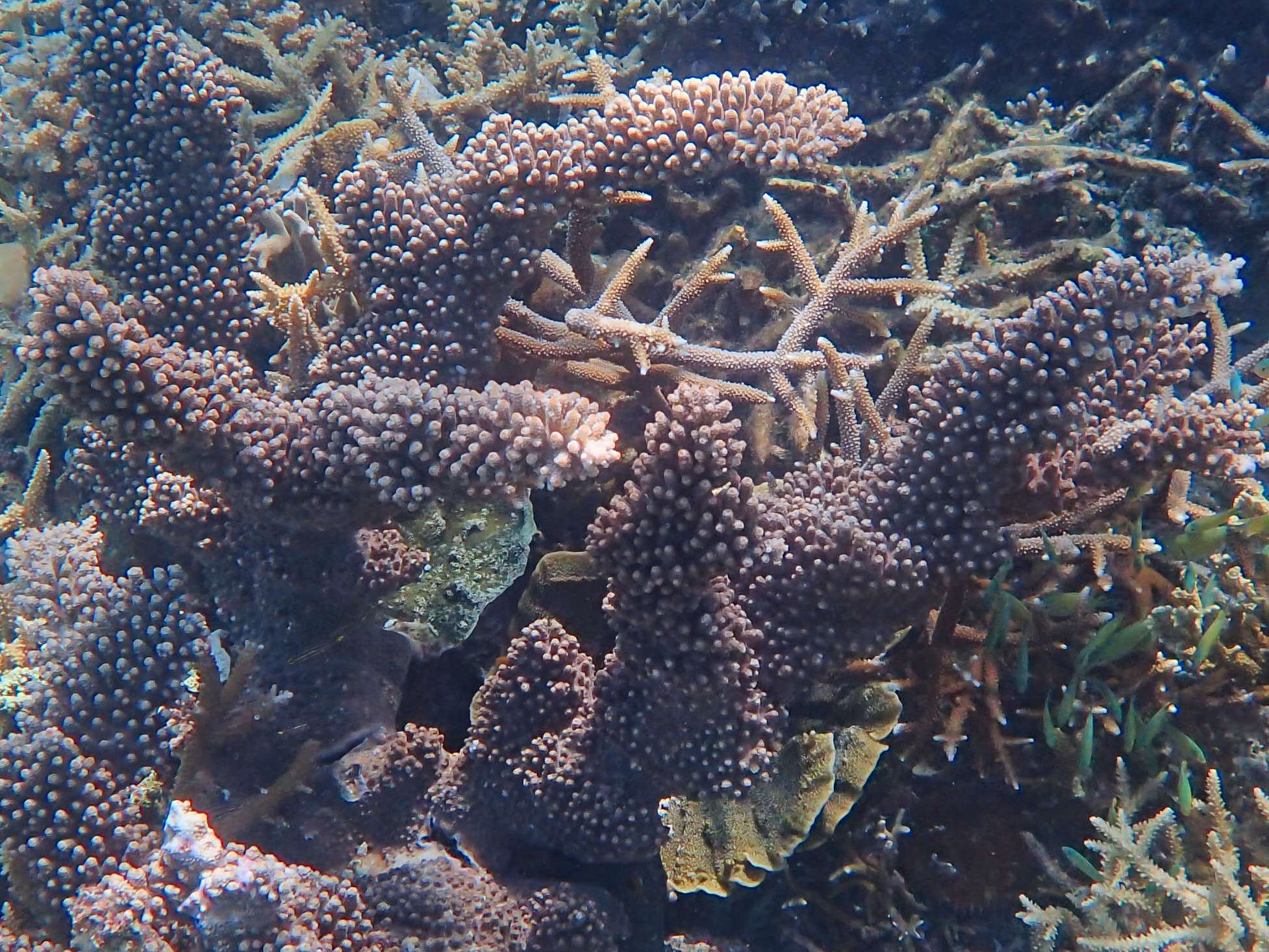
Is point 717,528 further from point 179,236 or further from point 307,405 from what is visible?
point 179,236

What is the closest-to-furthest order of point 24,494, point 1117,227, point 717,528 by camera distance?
point 717,528 → point 1117,227 → point 24,494

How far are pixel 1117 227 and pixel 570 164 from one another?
8.55ft

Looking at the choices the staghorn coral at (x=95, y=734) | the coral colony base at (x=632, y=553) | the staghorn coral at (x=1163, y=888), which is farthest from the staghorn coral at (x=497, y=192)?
the staghorn coral at (x=1163, y=888)

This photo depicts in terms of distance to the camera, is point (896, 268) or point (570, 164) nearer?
point (570, 164)

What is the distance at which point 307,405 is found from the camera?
8.14 ft

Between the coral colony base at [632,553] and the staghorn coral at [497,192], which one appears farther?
the staghorn coral at [497,192]

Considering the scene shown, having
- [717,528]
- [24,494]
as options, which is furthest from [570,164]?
[24,494]

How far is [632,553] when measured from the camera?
2422mm

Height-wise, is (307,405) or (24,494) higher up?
(307,405)

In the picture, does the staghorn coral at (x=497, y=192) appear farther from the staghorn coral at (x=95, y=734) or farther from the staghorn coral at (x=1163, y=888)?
the staghorn coral at (x=1163, y=888)

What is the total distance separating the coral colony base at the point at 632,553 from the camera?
2396mm

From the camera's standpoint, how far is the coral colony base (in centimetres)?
240

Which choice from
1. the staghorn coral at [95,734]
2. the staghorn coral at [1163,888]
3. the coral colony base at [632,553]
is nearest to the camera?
the coral colony base at [632,553]

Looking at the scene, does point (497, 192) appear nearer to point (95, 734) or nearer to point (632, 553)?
point (632, 553)
